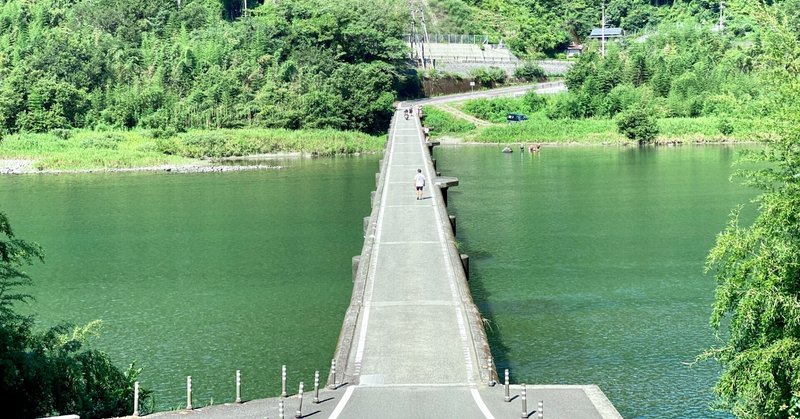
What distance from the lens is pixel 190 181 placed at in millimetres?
65938

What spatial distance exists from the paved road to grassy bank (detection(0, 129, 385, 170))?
1489cm

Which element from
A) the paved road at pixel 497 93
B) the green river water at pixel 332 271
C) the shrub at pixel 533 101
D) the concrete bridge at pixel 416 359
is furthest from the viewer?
the paved road at pixel 497 93

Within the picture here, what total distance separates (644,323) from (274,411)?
1488cm

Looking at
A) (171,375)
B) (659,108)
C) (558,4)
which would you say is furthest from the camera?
(558,4)

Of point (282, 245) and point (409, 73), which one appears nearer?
point (282, 245)

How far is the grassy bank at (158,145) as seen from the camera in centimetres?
7488

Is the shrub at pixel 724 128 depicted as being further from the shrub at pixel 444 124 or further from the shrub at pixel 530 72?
the shrub at pixel 530 72

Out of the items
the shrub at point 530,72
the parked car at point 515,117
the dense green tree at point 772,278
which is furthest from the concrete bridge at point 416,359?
the shrub at point 530,72

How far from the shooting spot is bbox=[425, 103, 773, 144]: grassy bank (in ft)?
287

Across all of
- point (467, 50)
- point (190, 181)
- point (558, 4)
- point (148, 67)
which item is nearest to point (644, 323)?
point (190, 181)

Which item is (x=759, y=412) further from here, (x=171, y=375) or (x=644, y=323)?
(x=171, y=375)

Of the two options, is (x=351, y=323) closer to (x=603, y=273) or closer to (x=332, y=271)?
(x=332, y=271)

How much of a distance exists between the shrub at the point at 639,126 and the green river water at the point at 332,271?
20.4m

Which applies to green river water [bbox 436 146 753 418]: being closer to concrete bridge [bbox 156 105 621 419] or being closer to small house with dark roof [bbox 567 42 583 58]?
concrete bridge [bbox 156 105 621 419]
